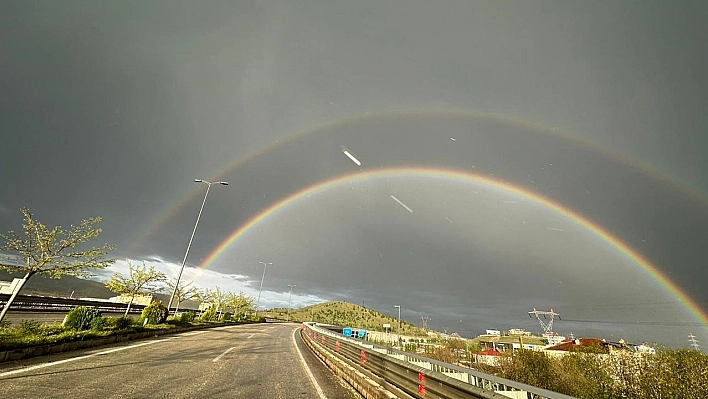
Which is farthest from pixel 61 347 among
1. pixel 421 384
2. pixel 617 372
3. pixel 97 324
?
pixel 617 372

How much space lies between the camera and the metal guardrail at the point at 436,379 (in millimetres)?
3717

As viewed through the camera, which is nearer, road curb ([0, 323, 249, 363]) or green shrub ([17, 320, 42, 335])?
road curb ([0, 323, 249, 363])

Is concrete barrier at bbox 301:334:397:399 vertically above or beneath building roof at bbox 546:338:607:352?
beneath

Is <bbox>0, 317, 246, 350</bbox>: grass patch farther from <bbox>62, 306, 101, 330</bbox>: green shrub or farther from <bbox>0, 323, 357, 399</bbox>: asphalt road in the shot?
<bbox>0, 323, 357, 399</bbox>: asphalt road

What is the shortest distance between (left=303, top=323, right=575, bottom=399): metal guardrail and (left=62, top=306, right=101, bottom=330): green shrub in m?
13.3

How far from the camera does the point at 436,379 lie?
4824 mm

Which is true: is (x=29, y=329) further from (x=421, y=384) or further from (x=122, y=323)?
(x=421, y=384)

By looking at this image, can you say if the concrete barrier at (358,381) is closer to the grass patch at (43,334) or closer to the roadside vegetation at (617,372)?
the grass patch at (43,334)

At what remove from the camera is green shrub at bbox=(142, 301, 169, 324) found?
77.6 ft

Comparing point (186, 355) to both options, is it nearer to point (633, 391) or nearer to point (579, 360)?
point (633, 391)

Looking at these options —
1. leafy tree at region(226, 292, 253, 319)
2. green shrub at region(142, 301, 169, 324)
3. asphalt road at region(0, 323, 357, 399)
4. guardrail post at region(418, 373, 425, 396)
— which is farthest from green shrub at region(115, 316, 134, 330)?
leafy tree at region(226, 292, 253, 319)

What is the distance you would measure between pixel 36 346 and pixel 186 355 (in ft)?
15.2

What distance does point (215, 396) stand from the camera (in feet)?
22.3

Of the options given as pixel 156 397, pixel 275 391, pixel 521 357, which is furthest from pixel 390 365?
pixel 521 357
